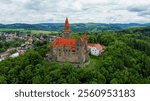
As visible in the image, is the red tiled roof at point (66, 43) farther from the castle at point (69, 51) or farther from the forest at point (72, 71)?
the forest at point (72, 71)

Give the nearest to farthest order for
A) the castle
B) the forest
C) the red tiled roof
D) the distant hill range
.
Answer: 1. the forest
2. the castle
3. the red tiled roof
4. the distant hill range

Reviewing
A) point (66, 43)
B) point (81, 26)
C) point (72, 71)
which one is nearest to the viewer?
point (72, 71)

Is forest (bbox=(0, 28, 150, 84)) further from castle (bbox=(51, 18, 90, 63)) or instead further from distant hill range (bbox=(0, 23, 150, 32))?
distant hill range (bbox=(0, 23, 150, 32))

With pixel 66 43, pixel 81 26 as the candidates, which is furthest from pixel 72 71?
pixel 81 26

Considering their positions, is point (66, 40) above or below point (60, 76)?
above

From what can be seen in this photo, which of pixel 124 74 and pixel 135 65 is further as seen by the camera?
pixel 135 65

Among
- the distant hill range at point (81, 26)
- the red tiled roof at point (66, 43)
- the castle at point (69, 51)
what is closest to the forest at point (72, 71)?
the castle at point (69, 51)

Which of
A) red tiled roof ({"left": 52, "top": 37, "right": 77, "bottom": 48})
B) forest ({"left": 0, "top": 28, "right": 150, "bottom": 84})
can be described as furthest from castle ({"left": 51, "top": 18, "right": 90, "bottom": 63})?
forest ({"left": 0, "top": 28, "right": 150, "bottom": 84})

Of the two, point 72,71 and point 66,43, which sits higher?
point 66,43

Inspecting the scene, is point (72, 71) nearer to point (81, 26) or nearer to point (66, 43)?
point (66, 43)

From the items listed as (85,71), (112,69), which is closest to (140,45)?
(112,69)

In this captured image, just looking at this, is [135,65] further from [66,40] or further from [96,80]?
[96,80]
